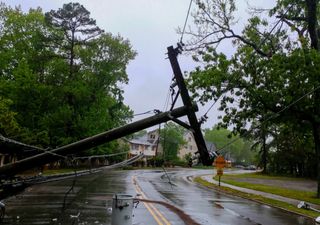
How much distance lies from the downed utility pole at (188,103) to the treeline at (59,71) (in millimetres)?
45894

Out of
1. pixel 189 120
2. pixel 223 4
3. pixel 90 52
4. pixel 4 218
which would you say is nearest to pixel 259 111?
pixel 223 4

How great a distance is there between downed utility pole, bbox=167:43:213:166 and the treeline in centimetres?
4589

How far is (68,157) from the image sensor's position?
879 centimetres

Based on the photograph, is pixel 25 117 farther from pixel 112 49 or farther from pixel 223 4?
pixel 223 4

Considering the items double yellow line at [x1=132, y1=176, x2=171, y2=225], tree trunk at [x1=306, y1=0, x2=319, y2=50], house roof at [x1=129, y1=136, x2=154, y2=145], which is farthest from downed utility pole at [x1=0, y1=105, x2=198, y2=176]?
house roof at [x1=129, y1=136, x2=154, y2=145]

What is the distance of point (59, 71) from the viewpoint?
195ft

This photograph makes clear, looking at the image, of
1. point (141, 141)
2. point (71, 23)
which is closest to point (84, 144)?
point (71, 23)

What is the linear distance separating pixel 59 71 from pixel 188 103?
172ft

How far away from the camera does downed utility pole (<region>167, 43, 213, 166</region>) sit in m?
8.84

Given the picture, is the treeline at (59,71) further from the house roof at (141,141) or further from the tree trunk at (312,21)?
the house roof at (141,141)

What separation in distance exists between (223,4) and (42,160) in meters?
22.9

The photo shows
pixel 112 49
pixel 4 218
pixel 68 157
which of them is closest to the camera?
pixel 68 157

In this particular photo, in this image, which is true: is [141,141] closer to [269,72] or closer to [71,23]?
[71,23]

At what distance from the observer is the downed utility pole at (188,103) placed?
8844 mm
